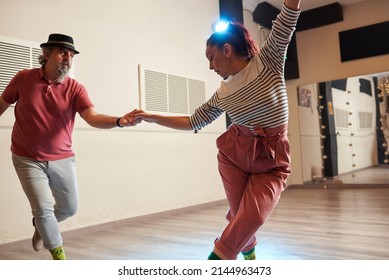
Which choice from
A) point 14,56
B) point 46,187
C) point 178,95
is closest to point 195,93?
point 178,95

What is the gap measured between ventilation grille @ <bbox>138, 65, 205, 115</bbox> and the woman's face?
2.51 metres

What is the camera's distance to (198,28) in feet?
15.8

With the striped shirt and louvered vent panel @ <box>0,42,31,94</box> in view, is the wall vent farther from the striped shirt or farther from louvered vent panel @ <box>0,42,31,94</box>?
the striped shirt

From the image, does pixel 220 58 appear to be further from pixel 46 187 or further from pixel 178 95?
pixel 178 95

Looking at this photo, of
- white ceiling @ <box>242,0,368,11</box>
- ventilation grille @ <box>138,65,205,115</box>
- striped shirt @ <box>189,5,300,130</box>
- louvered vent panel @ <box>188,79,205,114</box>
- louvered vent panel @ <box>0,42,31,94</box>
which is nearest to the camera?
striped shirt @ <box>189,5,300,130</box>

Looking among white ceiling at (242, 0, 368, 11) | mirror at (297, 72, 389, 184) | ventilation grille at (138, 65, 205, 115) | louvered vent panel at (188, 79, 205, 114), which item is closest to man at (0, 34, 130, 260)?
ventilation grille at (138, 65, 205, 115)

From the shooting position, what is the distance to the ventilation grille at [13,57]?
9.14 feet

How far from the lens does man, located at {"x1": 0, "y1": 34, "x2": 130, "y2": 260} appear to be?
5.95 feet

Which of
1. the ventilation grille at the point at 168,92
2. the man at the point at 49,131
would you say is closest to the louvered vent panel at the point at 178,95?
the ventilation grille at the point at 168,92

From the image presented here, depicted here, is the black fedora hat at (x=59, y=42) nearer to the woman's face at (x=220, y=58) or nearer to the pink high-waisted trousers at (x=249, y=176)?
the woman's face at (x=220, y=58)

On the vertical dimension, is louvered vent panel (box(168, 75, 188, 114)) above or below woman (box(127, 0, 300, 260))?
above

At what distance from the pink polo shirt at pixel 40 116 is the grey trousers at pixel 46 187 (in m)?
0.05

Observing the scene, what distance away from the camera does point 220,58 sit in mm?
1438

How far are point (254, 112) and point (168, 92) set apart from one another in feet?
9.55
